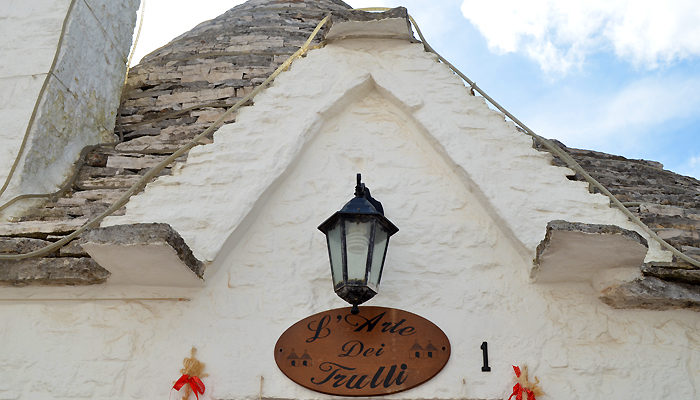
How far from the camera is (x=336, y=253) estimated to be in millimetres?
3205

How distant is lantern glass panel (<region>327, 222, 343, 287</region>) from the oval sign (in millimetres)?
274

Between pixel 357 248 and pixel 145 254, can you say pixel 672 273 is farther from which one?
pixel 145 254

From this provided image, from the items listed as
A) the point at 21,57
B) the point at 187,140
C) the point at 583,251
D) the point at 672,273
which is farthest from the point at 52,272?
the point at 672,273

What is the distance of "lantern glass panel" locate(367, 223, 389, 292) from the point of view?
314 centimetres

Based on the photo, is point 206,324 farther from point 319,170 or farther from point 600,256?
point 600,256

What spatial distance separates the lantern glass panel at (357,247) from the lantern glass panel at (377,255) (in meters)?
0.04

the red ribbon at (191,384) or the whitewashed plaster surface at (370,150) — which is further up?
the whitewashed plaster surface at (370,150)

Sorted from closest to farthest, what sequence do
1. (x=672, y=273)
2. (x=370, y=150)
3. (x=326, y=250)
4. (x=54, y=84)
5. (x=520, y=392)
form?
(x=520, y=392)
(x=672, y=273)
(x=326, y=250)
(x=370, y=150)
(x=54, y=84)

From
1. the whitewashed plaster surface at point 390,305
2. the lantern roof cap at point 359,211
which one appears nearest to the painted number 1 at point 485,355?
the whitewashed plaster surface at point 390,305

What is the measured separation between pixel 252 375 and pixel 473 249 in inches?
52.2

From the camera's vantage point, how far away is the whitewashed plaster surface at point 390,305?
10.5 feet

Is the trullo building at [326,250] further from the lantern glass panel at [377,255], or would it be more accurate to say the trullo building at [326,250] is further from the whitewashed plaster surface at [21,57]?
the lantern glass panel at [377,255]

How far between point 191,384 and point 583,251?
1.95 m

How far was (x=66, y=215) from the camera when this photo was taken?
13.6 ft
